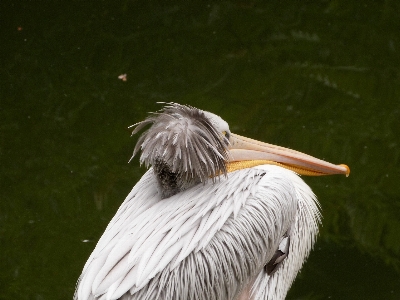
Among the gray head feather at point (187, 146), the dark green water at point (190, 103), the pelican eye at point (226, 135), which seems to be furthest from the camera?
the dark green water at point (190, 103)

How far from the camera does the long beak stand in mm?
2479

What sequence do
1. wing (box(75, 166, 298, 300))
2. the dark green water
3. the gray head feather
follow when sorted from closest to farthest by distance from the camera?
wing (box(75, 166, 298, 300)) → the gray head feather → the dark green water

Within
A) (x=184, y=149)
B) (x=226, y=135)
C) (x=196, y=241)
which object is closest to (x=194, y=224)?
(x=196, y=241)

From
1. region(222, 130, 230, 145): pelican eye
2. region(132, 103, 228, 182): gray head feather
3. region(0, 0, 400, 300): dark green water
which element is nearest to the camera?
region(132, 103, 228, 182): gray head feather

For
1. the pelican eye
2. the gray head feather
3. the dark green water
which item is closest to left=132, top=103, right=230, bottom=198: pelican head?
the gray head feather

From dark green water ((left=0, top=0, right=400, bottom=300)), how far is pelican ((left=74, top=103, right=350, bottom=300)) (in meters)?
1.22

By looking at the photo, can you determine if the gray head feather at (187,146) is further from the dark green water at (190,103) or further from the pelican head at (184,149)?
the dark green water at (190,103)

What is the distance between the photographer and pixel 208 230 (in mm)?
2148

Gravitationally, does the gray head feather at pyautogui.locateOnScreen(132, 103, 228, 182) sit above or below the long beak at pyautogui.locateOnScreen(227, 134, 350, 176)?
above

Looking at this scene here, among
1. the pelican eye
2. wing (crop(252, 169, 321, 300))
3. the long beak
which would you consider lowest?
wing (crop(252, 169, 321, 300))

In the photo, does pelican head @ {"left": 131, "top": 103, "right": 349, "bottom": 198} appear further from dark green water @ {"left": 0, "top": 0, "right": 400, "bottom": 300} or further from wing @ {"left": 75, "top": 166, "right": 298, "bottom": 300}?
dark green water @ {"left": 0, "top": 0, "right": 400, "bottom": 300}

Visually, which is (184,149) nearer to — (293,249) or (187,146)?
(187,146)

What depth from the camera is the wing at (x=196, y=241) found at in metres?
2.08

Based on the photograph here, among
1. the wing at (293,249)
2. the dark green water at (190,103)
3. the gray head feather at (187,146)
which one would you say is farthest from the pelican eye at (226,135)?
the dark green water at (190,103)
